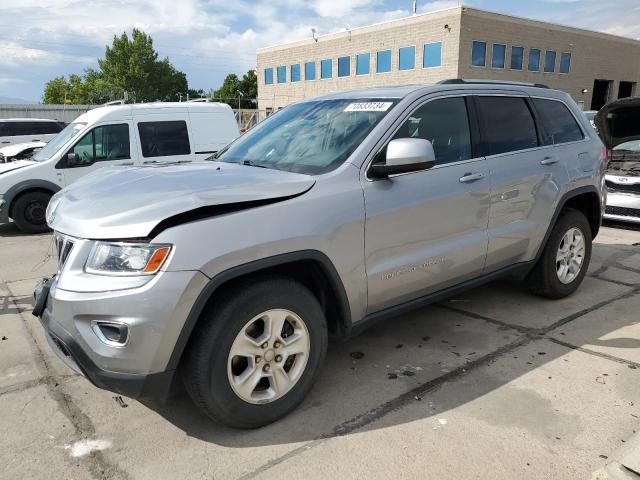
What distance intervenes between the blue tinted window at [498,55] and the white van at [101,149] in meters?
34.8

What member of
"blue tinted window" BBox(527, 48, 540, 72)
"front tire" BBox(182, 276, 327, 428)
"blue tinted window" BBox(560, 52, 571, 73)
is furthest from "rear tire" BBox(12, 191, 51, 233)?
"blue tinted window" BBox(560, 52, 571, 73)

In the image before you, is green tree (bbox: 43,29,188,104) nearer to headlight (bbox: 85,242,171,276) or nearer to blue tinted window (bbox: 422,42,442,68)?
blue tinted window (bbox: 422,42,442,68)

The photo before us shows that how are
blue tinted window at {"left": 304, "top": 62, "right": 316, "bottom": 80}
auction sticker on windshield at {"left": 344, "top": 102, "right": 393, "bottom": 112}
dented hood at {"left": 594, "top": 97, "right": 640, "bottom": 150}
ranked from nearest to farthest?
auction sticker on windshield at {"left": 344, "top": 102, "right": 393, "bottom": 112} < dented hood at {"left": 594, "top": 97, "right": 640, "bottom": 150} < blue tinted window at {"left": 304, "top": 62, "right": 316, "bottom": 80}

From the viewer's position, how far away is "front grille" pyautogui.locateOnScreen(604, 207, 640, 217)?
753 cm

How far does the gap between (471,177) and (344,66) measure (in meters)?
44.6

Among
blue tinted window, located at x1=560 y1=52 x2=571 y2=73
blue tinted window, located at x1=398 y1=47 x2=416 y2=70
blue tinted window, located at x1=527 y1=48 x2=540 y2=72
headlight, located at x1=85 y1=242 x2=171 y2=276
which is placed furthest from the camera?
blue tinted window, located at x1=560 y1=52 x2=571 y2=73

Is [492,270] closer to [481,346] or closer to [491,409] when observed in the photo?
[481,346]

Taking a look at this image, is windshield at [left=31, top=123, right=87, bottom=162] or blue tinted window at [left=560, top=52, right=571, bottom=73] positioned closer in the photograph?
windshield at [left=31, top=123, right=87, bottom=162]

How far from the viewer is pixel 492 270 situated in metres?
4.02

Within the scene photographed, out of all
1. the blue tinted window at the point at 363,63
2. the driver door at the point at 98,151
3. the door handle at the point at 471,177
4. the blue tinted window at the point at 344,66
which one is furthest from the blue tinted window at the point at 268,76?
the door handle at the point at 471,177

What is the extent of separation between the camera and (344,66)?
45.6 m

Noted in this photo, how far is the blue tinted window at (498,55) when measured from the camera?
38.5 metres

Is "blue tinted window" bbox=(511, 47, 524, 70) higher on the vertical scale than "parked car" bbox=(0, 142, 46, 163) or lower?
higher

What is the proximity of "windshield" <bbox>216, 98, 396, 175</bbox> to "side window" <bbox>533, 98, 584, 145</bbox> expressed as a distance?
175 centimetres
